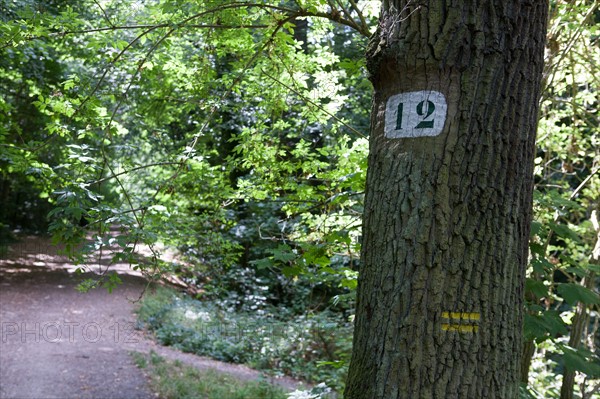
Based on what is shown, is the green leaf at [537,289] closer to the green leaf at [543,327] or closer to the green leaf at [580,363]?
the green leaf at [543,327]

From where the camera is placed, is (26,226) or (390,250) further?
→ (26,226)

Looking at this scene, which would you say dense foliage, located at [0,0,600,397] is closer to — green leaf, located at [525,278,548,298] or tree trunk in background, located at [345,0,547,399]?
green leaf, located at [525,278,548,298]

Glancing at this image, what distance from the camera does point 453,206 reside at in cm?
193

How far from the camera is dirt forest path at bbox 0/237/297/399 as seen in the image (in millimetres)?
7945

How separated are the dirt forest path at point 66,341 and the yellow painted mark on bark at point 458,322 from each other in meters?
6.75

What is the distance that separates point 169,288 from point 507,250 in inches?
508

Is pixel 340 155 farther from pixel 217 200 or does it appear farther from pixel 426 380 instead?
pixel 426 380

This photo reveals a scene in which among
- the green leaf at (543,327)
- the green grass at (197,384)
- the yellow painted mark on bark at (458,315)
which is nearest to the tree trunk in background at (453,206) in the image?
the yellow painted mark on bark at (458,315)

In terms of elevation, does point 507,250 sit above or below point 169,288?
above

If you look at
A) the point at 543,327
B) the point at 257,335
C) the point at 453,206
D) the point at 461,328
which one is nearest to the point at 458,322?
the point at 461,328

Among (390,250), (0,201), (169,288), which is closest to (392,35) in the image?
(390,250)

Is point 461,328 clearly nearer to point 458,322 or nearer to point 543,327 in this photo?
point 458,322

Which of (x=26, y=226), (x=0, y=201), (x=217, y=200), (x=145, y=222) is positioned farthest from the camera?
(x=26, y=226)

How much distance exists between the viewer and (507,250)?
197cm
